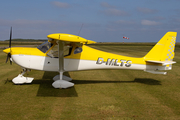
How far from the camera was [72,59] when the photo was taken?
23.6 feet

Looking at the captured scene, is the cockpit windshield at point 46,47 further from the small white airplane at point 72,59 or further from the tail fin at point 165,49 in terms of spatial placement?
the tail fin at point 165,49

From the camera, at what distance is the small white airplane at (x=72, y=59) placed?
6878 millimetres

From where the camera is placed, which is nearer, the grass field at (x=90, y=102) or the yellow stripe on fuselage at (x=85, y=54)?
the grass field at (x=90, y=102)

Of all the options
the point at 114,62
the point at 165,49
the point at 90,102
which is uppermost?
the point at 165,49

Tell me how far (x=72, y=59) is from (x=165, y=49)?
486 centimetres

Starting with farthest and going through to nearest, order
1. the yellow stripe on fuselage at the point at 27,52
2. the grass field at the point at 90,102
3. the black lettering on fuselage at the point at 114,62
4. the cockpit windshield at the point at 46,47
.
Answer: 1. the black lettering on fuselage at the point at 114,62
2. the cockpit windshield at the point at 46,47
3. the yellow stripe on fuselage at the point at 27,52
4. the grass field at the point at 90,102

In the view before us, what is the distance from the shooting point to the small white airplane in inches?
271

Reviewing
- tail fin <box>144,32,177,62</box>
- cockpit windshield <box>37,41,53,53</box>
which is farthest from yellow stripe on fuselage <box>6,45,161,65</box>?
tail fin <box>144,32,177,62</box>

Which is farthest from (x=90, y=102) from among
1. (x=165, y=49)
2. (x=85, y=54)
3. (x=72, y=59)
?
(x=165, y=49)

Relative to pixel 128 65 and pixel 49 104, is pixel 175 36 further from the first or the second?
pixel 49 104

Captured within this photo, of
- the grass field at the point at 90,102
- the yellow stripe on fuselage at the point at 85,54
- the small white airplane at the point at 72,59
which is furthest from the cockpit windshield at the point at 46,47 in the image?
the grass field at the point at 90,102

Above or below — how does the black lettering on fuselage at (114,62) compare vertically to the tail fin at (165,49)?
below

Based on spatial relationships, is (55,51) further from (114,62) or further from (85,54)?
(114,62)

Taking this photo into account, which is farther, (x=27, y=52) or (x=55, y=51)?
(x=55, y=51)
